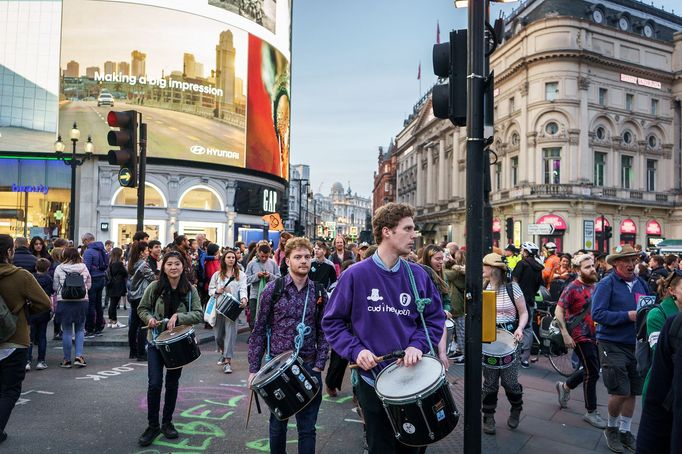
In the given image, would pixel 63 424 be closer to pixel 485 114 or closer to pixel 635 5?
pixel 485 114

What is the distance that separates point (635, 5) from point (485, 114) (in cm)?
5308

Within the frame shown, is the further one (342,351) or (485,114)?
(485,114)

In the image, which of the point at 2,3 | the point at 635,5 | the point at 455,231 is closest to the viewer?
the point at 2,3

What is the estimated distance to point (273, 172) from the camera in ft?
137

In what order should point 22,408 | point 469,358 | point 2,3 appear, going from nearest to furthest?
point 469,358
point 22,408
point 2,3

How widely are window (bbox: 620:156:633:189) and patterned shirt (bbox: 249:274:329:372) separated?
44.5 meters

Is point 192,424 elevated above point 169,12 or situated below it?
below

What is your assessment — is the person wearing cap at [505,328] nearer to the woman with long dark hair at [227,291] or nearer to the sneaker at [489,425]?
the sneaker at [489,425]

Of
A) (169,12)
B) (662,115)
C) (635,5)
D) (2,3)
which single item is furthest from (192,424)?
(635,5)

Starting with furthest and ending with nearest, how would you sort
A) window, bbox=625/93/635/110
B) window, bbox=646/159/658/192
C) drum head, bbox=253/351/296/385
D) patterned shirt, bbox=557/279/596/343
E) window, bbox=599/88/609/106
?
1. window, bbox=646/159/658/192
2. window, bbox=625/93/635/110
3. window, bbox=599/88/609/106
4. patterned shirt, bbox=557/279/596/343
5. drum head, bbox=253/351/296/385

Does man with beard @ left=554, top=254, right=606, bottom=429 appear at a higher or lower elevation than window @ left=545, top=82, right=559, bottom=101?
lower

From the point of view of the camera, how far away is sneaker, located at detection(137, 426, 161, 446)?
5.07 meters

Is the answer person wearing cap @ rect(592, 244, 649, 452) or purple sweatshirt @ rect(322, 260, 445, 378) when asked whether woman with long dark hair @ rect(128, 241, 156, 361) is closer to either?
purple sweatshirt @ rect(322, 260, 445, 378)

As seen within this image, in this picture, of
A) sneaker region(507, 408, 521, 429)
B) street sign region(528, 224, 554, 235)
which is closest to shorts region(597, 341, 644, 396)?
sneaker region(507, 408, 521, 429)
